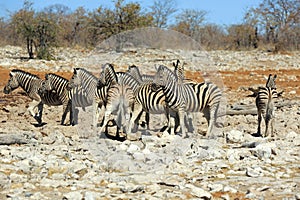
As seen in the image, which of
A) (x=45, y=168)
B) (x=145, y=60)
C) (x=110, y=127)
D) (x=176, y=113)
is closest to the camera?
(x=45, y=168)

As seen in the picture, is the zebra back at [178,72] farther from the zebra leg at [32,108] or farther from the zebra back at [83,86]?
the zebra leg at [32,108]

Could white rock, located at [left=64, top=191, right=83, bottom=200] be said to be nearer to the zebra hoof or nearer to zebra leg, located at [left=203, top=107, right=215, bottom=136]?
zebra leg, located at [left=203, top=107, right=215, bottom=136]

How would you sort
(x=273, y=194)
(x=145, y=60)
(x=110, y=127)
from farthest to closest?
(x=145, y=60) → (x=110, y=127) → (x=273, y=194)

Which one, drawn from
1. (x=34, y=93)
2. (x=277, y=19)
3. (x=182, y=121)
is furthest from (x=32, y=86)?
(x=277, y=19)

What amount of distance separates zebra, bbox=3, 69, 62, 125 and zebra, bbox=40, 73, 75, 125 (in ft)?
0.39

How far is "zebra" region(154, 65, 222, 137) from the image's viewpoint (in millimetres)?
8938

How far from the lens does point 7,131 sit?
952cm

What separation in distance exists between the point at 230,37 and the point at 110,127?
1535 inches

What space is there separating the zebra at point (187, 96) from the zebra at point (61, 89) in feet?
8.06

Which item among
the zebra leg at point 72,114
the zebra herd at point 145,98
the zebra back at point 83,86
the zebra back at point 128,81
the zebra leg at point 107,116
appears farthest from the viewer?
the zebra leg at point 72,114

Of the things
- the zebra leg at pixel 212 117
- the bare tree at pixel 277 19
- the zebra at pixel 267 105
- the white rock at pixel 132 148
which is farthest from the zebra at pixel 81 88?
the bare tree at pixel 277 19

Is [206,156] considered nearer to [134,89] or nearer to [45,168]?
[45,168]

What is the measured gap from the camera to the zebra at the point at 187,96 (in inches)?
352

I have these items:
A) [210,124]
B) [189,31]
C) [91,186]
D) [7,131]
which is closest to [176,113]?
[210,124]
